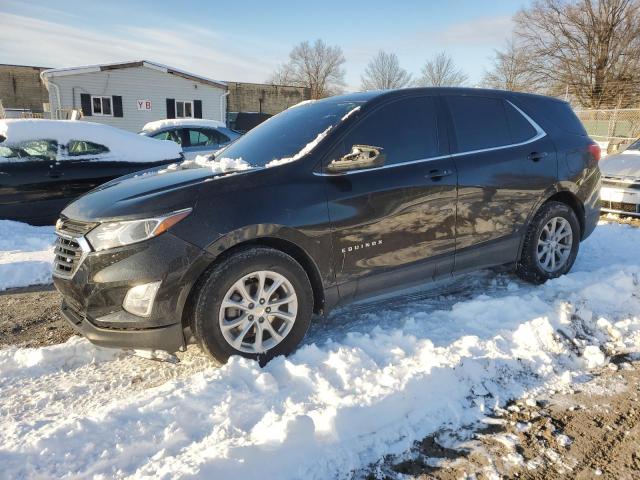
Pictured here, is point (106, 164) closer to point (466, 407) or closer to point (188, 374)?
point (188, 374)

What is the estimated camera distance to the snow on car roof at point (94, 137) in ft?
23.6

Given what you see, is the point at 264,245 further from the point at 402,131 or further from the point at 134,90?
the point at 134,90

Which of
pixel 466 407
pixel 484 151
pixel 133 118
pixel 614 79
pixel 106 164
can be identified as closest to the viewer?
pixel 466 407

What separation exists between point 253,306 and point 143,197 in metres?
0.96

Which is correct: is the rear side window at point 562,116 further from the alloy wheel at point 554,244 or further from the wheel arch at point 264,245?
the wheel arch at point 264,245

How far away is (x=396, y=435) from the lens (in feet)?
8.30

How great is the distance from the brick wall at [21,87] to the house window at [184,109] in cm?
1644

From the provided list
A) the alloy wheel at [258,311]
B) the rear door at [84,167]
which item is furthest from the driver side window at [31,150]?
the alloy wheel at [258,311]

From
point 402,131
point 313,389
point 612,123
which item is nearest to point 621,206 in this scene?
point 402,131

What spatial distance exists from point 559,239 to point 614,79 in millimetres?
36817

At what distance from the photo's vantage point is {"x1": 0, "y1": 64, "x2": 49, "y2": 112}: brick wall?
3647cm

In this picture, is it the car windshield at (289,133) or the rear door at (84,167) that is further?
the rear door at (84,167)

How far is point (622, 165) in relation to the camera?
8031mm

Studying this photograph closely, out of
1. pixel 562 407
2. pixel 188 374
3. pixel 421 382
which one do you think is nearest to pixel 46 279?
pixel 188 374
